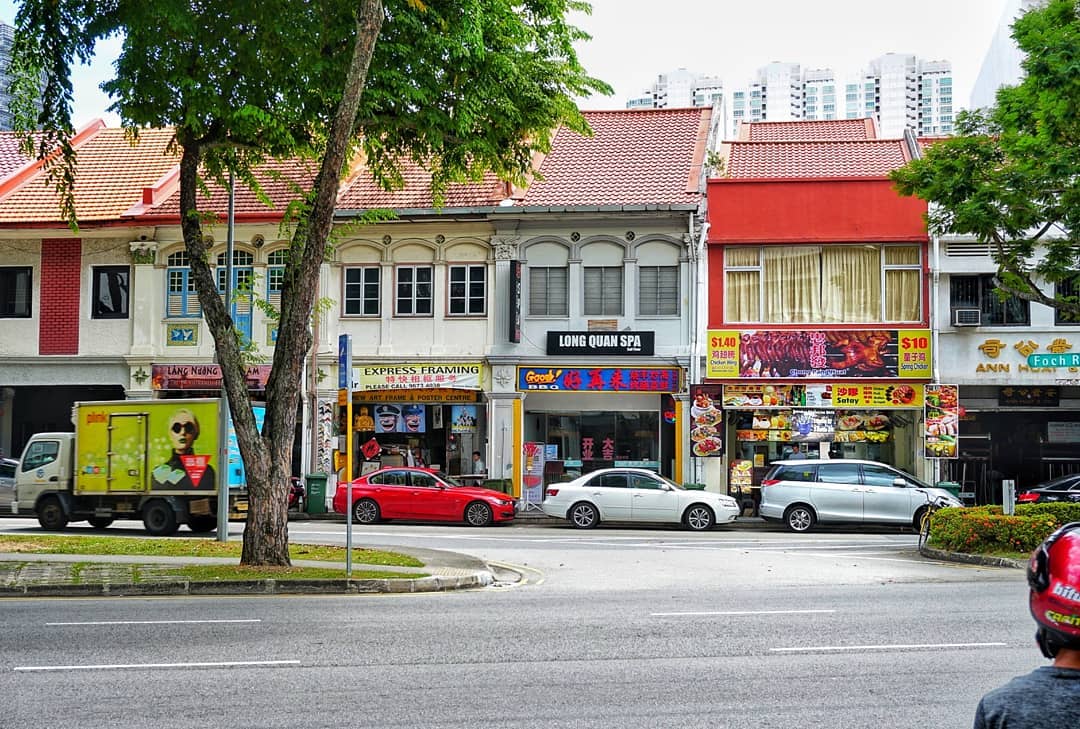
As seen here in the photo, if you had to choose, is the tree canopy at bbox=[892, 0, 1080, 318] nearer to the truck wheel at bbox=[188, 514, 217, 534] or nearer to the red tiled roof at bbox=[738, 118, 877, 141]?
the truck wheel at bbox=[188, 514, 217, 534]

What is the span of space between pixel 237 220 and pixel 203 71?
16.8m

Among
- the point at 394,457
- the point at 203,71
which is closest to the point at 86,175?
the point at 394,457

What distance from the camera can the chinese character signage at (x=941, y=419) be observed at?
29.7m

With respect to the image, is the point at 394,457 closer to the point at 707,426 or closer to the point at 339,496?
the point at 339,496

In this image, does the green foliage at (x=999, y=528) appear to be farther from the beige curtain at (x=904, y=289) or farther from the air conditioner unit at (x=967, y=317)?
the beige curtain at (x=904, y=289)


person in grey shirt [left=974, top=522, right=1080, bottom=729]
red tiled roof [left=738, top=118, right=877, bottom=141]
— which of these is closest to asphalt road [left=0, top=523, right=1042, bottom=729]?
person in grey shirt [left=974, top=522, right=1080, bottom=729]

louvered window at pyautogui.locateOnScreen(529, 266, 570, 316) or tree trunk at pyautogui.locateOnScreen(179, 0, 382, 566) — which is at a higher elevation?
louvered window at pyautogui.locateOnScreen(529, 266, 570, 316)

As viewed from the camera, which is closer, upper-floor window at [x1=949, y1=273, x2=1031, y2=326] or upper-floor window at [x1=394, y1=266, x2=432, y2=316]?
upper-floor window at [x1=949, y1=273, x2=1031, y2=326]

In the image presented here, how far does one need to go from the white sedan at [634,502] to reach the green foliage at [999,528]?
7349mm

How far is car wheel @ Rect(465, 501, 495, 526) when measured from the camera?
27.3 meters

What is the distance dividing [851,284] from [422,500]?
40.0 ft

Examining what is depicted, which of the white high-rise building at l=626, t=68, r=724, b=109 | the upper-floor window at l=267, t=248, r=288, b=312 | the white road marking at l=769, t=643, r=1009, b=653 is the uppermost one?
the white high-rise building at l=626, t=68, r=724, b=109

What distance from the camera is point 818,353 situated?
99.5ft

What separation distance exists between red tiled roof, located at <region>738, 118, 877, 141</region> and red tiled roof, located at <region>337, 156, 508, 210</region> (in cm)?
1301
